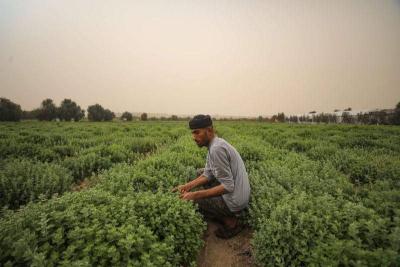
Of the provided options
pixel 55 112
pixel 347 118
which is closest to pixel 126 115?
pixel 55 112

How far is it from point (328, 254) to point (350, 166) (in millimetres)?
5323

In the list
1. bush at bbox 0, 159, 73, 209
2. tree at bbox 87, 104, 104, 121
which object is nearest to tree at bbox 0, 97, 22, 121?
tree at bbox 87, 104, 104, 121

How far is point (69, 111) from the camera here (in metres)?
72.6

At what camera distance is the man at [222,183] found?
3.36m

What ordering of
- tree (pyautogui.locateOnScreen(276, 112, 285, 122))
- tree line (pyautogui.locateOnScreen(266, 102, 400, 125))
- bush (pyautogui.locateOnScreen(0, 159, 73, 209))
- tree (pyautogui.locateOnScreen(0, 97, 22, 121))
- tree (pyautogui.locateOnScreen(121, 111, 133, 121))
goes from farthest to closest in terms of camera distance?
tree (pyautogui.locateOnScreen(276, 112, 285, 122)) < tree (pyautogui.locateOnScreen(121, 111, 133, 121)) < tree (pyautogui.locateOnScreen(0, 97, 22, 121)) < tree line (pyautogui.locateOnScreen(266, 102, 400, 125)) < bush (pyautogui.locateOnScreen(0, 159, 73, 209))

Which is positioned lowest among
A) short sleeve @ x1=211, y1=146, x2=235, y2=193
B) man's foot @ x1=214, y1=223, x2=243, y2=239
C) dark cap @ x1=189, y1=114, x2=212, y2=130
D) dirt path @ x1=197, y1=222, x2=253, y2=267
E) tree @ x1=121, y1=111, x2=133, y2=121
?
dirt path @ x1=197, y1=222, x2=253, y2=267

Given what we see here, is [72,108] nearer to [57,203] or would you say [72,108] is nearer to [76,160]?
[76,160]

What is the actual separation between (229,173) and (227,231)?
1.06 m

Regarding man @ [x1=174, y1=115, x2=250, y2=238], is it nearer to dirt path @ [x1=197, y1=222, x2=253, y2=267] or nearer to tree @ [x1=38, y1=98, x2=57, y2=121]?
dirt path @ [x1=197, y1=222, x2=253, y2=267]

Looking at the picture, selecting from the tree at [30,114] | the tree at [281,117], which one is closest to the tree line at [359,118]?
the tree at [281,117]

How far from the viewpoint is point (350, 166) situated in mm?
6336

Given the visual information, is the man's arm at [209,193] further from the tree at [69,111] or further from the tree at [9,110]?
the tree at [69,111]

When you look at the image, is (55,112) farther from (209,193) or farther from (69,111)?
(209,193)

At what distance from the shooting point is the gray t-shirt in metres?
3.35
